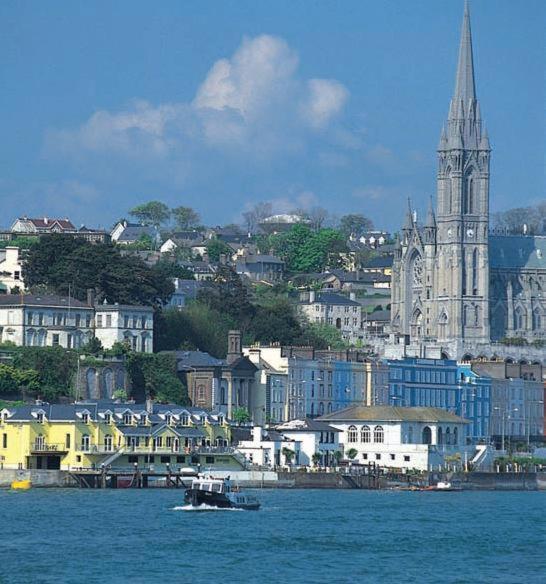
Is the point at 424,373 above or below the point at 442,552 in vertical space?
above

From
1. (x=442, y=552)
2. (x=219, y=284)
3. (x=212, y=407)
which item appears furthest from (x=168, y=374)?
(x=442, y=552)

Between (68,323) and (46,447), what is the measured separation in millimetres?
25550

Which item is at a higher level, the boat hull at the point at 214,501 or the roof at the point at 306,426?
the roof at the point at 306,426

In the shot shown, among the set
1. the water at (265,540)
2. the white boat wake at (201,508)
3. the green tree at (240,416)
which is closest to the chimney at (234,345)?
the green tree at (240,416)

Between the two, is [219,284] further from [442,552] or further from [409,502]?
[442,552]

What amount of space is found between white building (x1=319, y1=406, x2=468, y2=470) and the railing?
76.3ft

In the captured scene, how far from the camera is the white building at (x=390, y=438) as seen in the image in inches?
5487

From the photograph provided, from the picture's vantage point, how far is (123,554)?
84.1m

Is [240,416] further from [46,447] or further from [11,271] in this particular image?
[11,271]

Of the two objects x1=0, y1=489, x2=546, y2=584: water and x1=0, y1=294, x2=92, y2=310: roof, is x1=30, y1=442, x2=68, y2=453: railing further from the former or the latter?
x1=0, y1=294, x2=92, y2=310: roof

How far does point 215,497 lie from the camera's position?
104812 millimetres

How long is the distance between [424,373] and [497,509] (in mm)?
46438

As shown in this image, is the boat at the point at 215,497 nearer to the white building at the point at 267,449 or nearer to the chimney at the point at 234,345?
the white building at the point at 267,449

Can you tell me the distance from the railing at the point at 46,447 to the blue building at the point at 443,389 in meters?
39.4
